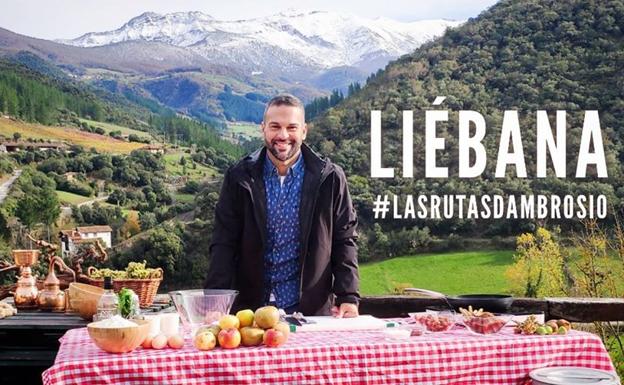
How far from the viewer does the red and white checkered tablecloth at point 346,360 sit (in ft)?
9.00

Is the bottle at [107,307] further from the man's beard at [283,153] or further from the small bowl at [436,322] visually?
the small bowl at [436,322]

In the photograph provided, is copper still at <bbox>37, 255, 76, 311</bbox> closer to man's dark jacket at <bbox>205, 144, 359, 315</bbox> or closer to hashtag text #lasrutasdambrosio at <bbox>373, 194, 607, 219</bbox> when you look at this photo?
man's dark jacket at <bbox>205, 144, 359, 315</bbox>

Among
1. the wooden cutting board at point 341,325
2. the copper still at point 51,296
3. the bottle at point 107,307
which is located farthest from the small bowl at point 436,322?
the copper still at point 51,296

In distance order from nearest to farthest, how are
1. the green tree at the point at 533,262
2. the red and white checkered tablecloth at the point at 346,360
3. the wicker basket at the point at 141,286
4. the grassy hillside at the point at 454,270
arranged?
the red and white checkered tablecloth at the point at 346,360
the wicker basket at the point at 141,286
the green tree at the point at 533,262
the grassy hillside at the point at 454,270

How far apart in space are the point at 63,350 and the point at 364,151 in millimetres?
27567

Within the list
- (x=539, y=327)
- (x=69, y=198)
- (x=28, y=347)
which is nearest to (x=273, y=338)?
(x=539, y=327)

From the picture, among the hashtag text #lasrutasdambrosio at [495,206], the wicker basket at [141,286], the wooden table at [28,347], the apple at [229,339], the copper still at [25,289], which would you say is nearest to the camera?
the apple at [229,339]

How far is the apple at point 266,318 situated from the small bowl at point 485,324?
2.19ft

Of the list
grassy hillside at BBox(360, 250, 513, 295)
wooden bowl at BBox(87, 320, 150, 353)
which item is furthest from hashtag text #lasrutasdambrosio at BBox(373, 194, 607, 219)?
wooden bowl at BBox(87, 320, 150, 353)

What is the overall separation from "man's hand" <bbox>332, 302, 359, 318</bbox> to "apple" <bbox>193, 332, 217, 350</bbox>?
71 centimetres

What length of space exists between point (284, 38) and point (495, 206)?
8892 mm

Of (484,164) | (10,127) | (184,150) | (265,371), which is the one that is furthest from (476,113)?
(265,371)

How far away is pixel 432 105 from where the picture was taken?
1320 inches

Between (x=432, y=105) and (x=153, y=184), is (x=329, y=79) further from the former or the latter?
(x=153, y=184)
